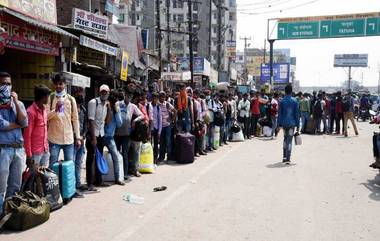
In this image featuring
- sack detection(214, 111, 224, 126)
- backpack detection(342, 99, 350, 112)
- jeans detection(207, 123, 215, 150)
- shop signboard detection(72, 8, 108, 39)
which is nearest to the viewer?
jeans detection(207, 123, 215, 150)

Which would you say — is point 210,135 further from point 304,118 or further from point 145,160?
point 304,118

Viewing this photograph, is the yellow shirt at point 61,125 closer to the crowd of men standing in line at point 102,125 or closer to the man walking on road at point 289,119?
the crowd of men standing in line at point 102,125

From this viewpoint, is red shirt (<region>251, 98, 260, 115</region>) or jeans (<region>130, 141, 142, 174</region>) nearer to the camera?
jeans (<region>130, 141, 142, 174</region>)

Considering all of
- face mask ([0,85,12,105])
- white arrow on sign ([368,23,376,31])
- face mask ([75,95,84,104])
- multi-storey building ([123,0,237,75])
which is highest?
multi-storey building ([123,0,237,75])

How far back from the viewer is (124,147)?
8781 millimetres

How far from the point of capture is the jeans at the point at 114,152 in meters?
8.09

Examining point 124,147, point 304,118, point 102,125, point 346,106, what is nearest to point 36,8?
point 124,147

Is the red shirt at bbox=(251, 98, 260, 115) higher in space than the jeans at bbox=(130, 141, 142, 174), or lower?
higher

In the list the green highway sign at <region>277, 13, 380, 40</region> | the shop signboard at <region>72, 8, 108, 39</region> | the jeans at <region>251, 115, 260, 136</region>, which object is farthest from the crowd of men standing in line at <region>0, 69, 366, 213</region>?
the green highway sign at <region>277, 13, 380, 40</region>

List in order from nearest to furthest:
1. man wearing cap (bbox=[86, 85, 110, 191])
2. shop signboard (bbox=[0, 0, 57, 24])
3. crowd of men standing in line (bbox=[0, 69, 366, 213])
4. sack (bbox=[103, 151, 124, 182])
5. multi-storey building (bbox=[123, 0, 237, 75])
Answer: crowd of men standing in line (bbox=[0, 69, 366, 213]) → man wearing cap (bbox=[86, 85, 110, 191]) → sack (bbox=[103, 151, 124, 182]) → shop signboard (bbox=[0, 0, 57, 24]) → multi-storey building (bbox=[123, 0, 237, 75])

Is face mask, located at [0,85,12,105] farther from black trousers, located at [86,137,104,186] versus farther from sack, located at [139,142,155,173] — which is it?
sack, located at [139,142,155,173]

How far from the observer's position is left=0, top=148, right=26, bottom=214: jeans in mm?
5461

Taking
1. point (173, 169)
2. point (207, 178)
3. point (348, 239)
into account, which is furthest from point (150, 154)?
point (348, 239)

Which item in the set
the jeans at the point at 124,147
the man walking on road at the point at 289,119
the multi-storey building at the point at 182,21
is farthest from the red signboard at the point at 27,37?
the multi-storey building at the point at 182,21
